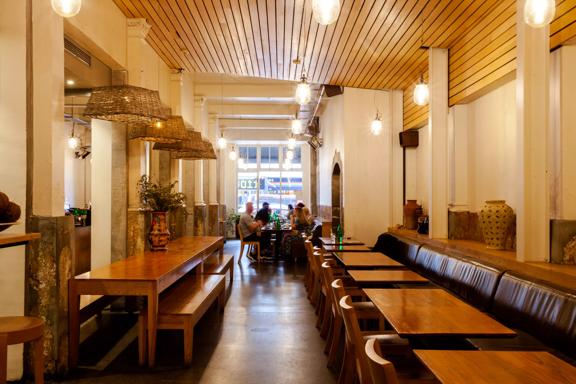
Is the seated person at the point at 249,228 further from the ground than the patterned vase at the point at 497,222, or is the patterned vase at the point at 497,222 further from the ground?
the patterned vase at the point at 497,222

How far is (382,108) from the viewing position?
9359 mm

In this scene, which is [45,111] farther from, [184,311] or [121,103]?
[184,311]

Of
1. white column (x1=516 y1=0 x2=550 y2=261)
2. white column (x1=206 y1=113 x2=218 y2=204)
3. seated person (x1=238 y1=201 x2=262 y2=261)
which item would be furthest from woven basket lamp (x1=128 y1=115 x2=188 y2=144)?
white column (x1=206 y1=113 x2=218 y2=204)

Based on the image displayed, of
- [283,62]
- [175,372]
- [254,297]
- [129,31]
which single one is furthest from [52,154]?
[283,62]

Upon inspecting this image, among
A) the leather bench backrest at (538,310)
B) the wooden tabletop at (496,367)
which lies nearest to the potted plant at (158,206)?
the leather bench backrest at (538,310)

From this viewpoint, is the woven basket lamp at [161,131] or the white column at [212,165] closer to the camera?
the woven basket lamp at [161,131]

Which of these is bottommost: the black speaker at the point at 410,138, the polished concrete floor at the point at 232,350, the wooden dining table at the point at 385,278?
the polished concrete floor at the point at 232,350

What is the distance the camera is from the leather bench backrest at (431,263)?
213 inches

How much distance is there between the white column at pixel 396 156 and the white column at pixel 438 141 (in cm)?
239

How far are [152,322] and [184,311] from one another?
326 millimetres

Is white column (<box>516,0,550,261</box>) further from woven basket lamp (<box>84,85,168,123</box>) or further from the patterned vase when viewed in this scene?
woven basket lamp (<box>84,85,168,123</box>)

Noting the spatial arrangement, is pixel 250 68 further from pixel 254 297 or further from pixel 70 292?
pixel 70 292

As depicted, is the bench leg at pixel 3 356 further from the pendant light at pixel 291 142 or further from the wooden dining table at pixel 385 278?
the pendant light at pixel 291 142

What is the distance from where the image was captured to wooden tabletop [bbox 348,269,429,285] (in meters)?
4.04
